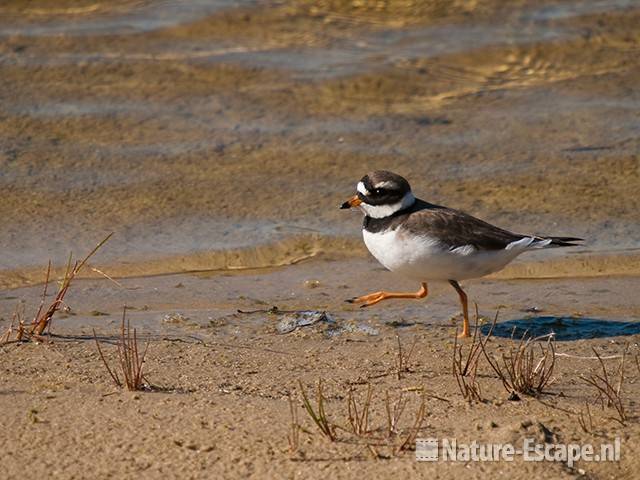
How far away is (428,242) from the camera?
6.33 meters

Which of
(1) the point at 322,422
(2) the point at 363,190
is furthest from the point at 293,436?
(2) the point at 363,190

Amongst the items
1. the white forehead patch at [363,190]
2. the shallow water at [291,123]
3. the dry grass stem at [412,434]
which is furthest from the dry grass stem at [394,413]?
the shallow water at [291,123]

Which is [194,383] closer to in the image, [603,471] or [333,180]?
[603,471]

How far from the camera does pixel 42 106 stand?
390 inches

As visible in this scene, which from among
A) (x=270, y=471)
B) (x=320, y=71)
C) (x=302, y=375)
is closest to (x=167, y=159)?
(x=320, y=71)

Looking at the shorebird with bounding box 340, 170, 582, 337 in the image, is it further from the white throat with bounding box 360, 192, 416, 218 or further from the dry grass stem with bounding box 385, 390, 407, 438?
the dry grass stem with bounding box 385, 390, 407, 438

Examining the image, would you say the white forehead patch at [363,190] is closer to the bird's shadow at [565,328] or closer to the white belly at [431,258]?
the white belly at [431,258]

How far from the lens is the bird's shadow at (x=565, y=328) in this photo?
6.14 meters

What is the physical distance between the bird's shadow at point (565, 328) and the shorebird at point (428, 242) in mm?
244

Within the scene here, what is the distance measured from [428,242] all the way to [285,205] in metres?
2.25


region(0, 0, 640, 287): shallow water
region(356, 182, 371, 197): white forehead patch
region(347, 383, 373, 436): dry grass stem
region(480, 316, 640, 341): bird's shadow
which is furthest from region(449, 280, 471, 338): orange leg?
region(347, 383, 373, 436): dry grass stem

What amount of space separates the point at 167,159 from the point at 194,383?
13.8 feet

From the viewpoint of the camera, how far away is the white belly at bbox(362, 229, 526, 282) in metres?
6.31

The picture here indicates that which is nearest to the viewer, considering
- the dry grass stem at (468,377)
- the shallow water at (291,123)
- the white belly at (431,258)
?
the dry grass stem at (468,377)
